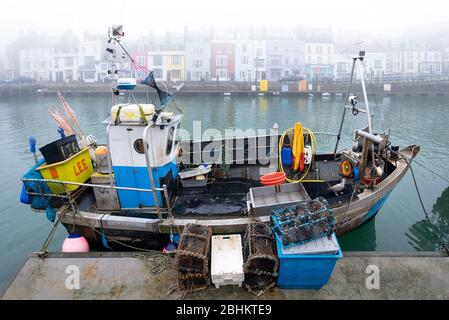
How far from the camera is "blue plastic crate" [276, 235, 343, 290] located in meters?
4.82

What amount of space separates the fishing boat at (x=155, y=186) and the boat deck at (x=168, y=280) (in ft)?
3.60

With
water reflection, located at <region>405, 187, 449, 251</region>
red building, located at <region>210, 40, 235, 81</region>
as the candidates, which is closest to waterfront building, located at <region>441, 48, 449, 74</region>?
red building, located at <region>210, 40, 235, 81</region>

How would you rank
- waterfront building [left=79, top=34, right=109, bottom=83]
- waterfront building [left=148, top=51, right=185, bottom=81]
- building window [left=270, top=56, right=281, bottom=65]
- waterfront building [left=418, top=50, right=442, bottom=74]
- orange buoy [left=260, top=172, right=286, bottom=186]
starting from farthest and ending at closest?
waterfront building [left=418, top=50, right=442, bottom=74] → waterfront building [left=79, top=34, right=109, bottom=83] → building window [left=270, top=56, right=281, bottom=65] → waterfront building [left=148, top=51, right=185, bottom=81] → orange buoy [left=260, top=172, right=286, bottom=186]

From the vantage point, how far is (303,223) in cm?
509

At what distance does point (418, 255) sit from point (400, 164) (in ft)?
12.9

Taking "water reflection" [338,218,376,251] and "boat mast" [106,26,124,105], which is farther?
"water reflection" [338,218,376,251]

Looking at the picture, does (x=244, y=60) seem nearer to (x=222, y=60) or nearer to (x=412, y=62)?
(x=222, y=60)

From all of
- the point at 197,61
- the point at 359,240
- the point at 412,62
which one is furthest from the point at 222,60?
the point at 359,240

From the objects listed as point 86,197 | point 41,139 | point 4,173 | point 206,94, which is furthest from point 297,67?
point 86,197

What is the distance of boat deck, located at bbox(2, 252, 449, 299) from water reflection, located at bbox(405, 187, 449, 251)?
356 cm

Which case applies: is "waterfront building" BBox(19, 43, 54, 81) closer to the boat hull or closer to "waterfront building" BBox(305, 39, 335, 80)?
"waterfront building" BBox(305, 39, 335, 80)

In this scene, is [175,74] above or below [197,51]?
below

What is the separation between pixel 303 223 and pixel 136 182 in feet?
12.0

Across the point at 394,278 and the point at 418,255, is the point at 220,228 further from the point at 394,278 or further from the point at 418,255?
the point at 418,255
